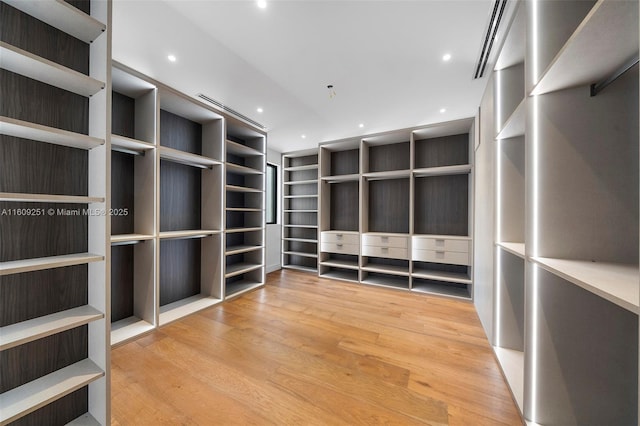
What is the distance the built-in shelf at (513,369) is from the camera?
1.30 metres

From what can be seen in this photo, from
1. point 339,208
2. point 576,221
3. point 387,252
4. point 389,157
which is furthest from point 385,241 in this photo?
point 576,221

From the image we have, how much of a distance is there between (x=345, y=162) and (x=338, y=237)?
1.42m

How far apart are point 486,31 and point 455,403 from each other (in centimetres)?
243

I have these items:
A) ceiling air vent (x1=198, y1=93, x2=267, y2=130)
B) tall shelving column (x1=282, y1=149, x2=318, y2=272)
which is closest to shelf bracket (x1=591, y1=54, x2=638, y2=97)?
ceiling air vent (x1=198, y1=93, x2=267, y2=130)

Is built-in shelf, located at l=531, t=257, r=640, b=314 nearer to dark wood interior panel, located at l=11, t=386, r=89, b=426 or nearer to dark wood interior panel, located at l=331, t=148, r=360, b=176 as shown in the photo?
dark wood interior panel, located at l=11, t=386, r=89, b=426

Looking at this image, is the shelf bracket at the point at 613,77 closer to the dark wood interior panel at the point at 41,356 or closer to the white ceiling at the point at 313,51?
the white ceiling at the point at 313,51

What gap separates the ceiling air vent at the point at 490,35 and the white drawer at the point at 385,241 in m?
2.11

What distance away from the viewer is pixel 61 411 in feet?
3.73

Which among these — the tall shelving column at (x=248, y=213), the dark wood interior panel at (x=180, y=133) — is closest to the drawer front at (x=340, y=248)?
the tall shelving column at (x=248, y=213)

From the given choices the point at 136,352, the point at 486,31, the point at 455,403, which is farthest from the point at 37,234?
the point at 486,31

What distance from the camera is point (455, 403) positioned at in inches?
51.3

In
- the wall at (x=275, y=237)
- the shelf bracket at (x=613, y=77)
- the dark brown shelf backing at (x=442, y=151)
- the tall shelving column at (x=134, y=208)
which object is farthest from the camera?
the wall at (x=275, y=237)

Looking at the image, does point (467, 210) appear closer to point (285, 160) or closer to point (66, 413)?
point (285, 160)

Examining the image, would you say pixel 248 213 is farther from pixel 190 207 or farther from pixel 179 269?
pixel 179 269
